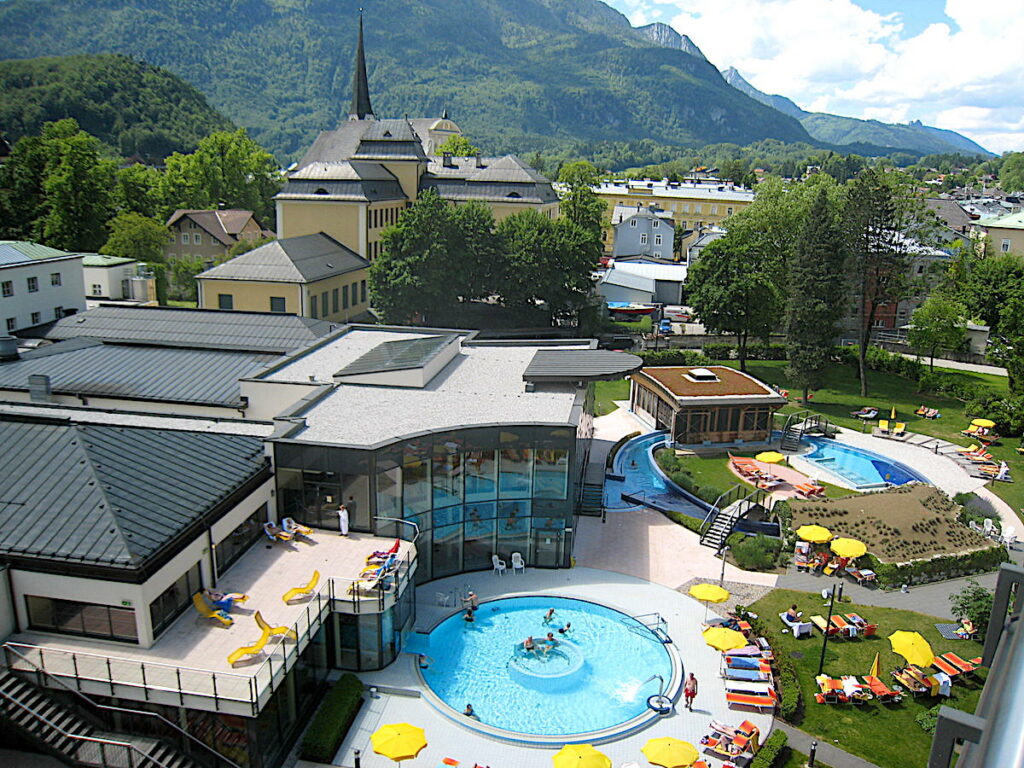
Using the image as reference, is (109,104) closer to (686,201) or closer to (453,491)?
(686,201)

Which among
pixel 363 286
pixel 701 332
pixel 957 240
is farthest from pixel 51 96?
pixel 957 240

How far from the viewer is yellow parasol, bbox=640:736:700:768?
59.3 ft

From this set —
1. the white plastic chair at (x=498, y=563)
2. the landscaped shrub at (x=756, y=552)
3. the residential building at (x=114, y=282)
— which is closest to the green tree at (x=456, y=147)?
the residential building at (x=114, y=282)

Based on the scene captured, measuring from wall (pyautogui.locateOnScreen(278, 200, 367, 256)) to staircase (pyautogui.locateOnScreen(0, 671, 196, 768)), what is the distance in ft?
163

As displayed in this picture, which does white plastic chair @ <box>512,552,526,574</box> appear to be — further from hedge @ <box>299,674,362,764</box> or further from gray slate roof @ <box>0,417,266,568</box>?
gray slate roof @ <box>0,417,266,568</box>

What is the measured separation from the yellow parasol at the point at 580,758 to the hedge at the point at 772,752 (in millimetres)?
4203

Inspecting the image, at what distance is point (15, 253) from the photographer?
43312 mm

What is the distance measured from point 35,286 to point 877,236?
50.8m

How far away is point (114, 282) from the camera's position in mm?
55188

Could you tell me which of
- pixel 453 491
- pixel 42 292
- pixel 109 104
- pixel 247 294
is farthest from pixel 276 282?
pixel 109 104

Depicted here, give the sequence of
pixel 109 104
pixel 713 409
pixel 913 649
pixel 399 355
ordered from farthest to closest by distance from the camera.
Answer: pixel 109 104 → pixel 713 409 → pixel 399 355 → pixel 913 649

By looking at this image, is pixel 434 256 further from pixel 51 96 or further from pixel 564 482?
pixel 51 96

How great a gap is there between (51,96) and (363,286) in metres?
130

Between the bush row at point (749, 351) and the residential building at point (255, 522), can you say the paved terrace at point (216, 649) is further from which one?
the bush row at point (749, 351)
